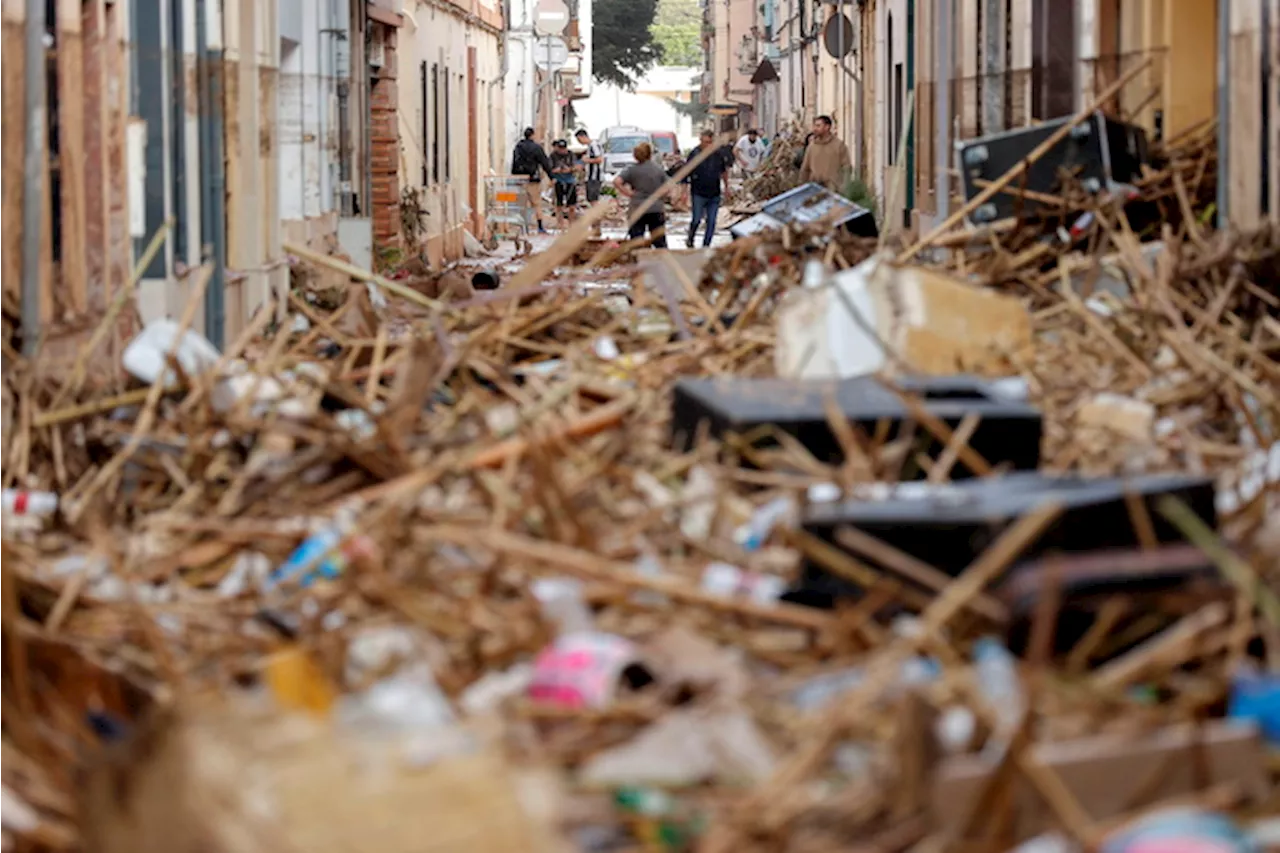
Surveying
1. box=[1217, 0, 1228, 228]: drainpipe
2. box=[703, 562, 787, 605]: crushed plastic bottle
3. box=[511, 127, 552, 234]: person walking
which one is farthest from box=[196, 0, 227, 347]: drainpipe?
box=[511, 127, 552, 234]: person walking

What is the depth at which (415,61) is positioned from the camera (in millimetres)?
29344

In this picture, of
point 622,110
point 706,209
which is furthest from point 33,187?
point 622,110

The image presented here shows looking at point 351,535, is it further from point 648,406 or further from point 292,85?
point 292,85

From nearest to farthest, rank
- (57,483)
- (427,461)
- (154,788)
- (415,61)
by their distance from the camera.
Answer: (154,788)
(427,461)
(57,483)
(415,61)

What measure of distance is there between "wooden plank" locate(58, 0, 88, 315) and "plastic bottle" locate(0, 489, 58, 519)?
10.2 feet

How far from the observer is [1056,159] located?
43.4 feet

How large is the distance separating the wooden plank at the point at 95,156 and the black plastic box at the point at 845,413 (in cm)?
483

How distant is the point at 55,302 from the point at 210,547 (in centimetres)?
456

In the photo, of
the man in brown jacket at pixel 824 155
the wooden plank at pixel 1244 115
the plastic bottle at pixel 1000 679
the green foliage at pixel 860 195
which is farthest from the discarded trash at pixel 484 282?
the man in brown jacket at pixel 824 155

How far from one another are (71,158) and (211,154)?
10.8 ft

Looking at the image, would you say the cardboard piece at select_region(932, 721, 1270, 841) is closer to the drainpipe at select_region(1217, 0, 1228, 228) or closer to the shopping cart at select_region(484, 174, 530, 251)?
the drainpipe at select_region(1217, 0, 1228, 228)

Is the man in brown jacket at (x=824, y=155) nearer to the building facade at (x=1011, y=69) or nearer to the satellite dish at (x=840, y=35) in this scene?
the building facade at (x=1011, y=69)

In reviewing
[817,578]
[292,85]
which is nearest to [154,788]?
[817,578]

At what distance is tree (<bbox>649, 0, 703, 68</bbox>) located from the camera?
150 m
